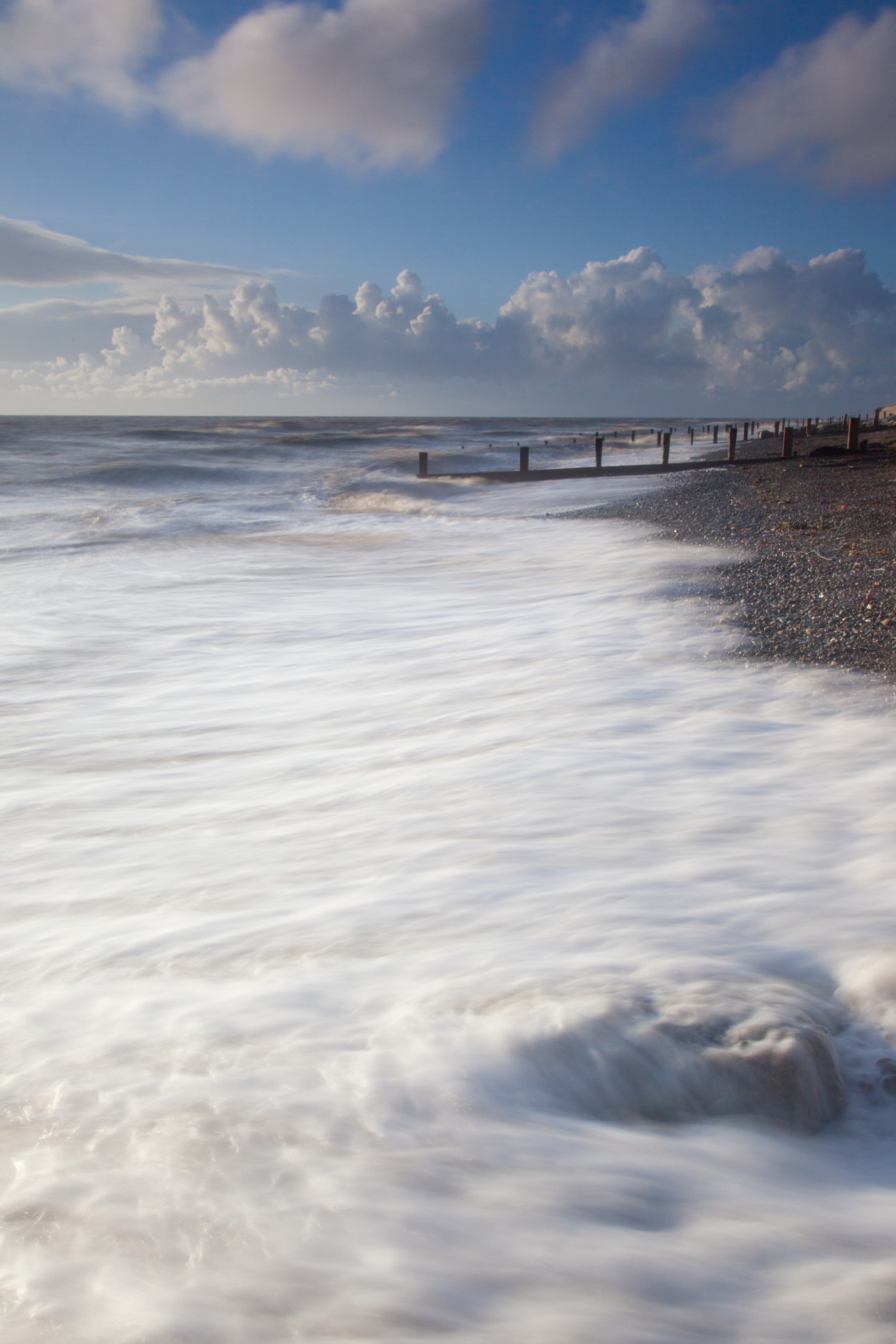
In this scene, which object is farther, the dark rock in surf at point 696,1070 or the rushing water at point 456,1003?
the dark rock in surf at point 696,1070

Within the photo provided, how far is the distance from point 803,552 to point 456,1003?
7.08m

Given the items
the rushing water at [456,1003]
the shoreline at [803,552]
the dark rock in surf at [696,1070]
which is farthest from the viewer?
the shoreline at [803,552]

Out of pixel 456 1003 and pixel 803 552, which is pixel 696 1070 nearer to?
pixel 456 1003

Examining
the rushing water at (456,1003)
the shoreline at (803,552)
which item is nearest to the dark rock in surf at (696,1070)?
the rushing water at (456,1003)

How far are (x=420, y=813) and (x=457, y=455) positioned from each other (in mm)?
33764

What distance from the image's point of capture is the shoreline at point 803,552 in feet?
17.3

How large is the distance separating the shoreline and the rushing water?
0.41 meters

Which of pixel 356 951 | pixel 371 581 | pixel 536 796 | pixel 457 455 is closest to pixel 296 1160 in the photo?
pixel 356 951

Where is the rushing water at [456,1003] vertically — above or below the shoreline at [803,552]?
below

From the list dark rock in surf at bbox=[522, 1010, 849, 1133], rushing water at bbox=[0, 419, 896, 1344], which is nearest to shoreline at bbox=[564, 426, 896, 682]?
rushing water at bbox=[0, 419, 896, 1344]

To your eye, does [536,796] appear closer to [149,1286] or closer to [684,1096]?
[684,1096]

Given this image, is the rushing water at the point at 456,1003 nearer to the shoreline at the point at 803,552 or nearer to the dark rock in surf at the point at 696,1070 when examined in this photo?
the dark rock in surf at the point at 696,1070

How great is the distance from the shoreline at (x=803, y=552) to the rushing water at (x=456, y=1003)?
41 centimetres

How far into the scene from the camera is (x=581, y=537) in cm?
1130
